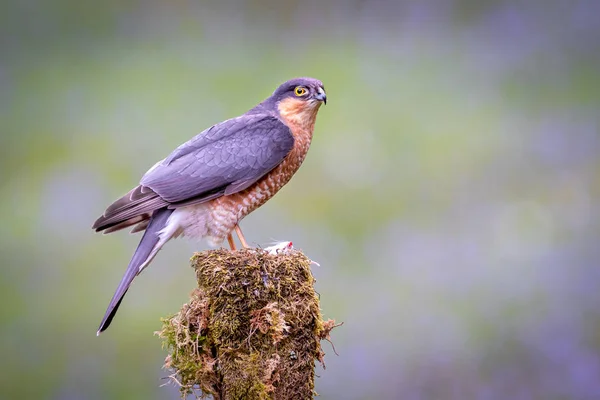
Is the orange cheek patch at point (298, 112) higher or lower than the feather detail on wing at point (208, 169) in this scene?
higher

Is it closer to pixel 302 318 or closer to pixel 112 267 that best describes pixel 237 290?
pixel 302 318

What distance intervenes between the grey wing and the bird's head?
130 millimetres

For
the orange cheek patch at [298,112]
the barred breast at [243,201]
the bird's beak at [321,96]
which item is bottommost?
the barred breast at [243,201]

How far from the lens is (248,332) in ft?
10.1

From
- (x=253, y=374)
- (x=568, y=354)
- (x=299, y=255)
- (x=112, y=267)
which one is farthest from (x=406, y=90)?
(x=253, y=374)

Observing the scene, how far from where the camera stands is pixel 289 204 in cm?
714

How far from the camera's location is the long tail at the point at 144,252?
362cm

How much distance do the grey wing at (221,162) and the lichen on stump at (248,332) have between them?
3.34ft

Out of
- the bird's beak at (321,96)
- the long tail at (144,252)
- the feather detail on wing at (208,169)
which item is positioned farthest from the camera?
the bird's beak at (321,96)

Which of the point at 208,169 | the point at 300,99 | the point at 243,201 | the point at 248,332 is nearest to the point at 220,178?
the point at 208,169

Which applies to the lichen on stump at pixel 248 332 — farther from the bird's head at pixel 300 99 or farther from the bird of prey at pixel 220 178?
the bird's head at pixel 300 99

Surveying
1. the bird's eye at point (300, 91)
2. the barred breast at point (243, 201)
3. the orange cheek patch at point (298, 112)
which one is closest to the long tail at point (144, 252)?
the barred breast at point (243, 201)

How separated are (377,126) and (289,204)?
1430 millimetres

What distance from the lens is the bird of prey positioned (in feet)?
13.3
